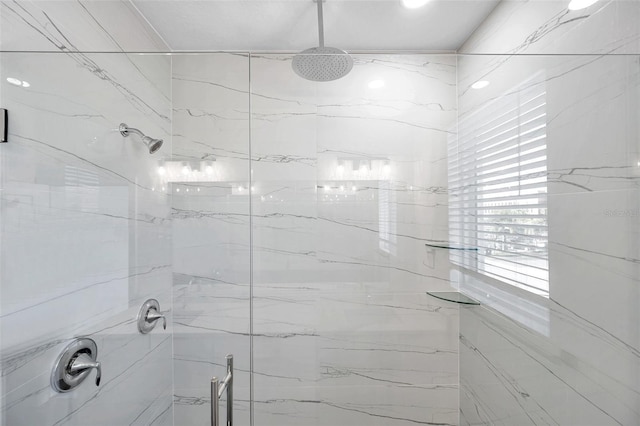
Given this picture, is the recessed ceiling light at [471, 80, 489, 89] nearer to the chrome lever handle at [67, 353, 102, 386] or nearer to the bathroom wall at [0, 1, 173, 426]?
the bathroom wall at [0, 1, 173, 426]

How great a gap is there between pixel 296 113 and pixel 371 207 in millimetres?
423

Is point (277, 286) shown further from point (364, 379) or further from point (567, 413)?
point (567, 413)

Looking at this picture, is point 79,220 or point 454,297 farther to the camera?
point 454,297

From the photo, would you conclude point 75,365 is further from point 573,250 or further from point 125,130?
point 573,250

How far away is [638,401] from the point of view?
0.73 metres

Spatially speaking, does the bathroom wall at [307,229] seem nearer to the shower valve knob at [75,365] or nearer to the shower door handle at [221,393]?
the shower door handle at [221,393]

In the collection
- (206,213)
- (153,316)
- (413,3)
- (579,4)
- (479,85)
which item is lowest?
(153,316)

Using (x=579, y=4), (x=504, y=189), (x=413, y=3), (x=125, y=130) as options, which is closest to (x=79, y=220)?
(x=125, y=130)

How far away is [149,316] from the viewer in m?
1.02

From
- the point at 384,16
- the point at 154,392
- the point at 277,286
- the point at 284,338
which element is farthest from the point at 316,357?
the point at 384,16

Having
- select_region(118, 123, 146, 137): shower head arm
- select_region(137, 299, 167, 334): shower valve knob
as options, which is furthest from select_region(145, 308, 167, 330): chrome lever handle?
select_region(118, 123, 146, 137): shower head arm

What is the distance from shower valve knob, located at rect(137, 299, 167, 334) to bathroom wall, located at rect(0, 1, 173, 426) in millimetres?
20

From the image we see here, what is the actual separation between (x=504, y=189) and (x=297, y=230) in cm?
74

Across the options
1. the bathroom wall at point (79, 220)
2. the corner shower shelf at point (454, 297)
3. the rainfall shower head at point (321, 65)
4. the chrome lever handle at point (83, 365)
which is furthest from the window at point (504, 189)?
the chrome lever handle at point (83, 365)
